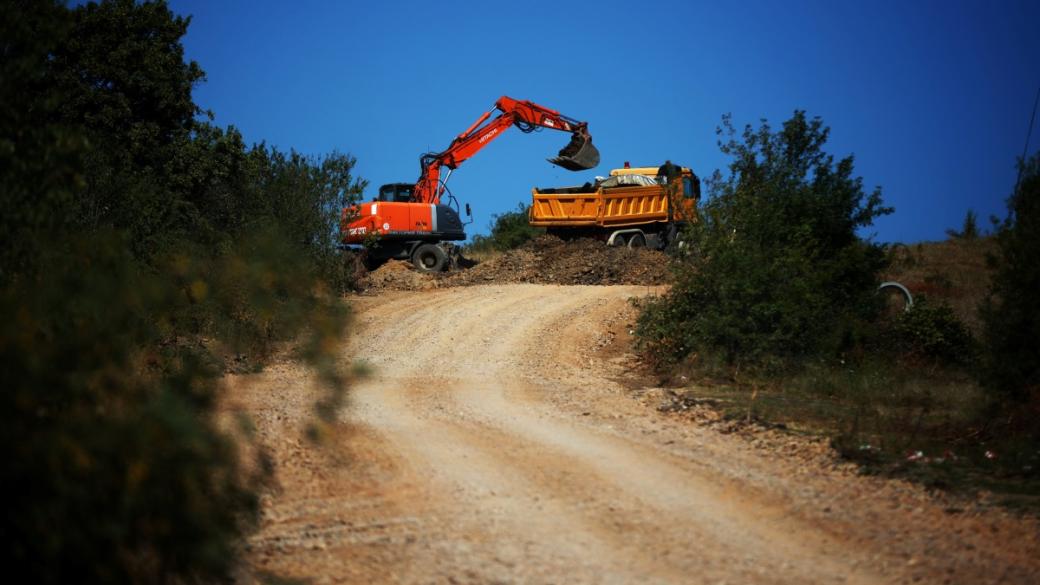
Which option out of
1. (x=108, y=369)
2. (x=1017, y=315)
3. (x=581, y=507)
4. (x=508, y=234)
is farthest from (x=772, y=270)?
(x=508, y=234)

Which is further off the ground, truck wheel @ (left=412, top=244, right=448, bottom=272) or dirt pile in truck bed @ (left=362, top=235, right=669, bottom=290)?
truck wheel @ (left=412, top=244, right=448, bottom=272)

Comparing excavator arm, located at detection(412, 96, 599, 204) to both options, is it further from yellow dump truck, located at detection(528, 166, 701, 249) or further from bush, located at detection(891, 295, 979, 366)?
bush, located at detection(891, 295, 979, 366)

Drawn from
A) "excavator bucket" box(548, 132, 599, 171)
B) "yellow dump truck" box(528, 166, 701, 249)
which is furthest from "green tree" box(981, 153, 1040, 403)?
"excavator bucket" box(548, 132, 599, 171)

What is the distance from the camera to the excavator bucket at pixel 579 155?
34438mm

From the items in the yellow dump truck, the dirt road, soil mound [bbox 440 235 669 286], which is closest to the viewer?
the dirt road

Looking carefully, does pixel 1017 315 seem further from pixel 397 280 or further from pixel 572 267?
pixel 397 280

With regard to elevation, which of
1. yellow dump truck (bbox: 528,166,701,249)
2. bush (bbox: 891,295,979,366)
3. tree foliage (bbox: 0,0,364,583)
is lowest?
bush (bbox: 891,295,979,366)

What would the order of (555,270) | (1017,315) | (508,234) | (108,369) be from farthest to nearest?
(508,234) → (555,270) → (1017,315) → (108,369)

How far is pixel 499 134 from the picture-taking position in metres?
36.3

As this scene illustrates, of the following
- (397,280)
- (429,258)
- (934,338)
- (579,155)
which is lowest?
(934,338)

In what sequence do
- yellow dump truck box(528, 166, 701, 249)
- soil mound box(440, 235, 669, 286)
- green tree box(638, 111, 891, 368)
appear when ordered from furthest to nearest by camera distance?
1. yellow dump truck box(528, 166, 701, 249)
2. soil mound box(440, 235, 669, 286)
3. green tree box(638, 111, 891, 368)

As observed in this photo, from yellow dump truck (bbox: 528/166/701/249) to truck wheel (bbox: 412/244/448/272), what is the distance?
390 cm

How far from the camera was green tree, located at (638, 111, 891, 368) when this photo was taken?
16.8 metres

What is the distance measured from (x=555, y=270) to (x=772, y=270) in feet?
50.7
